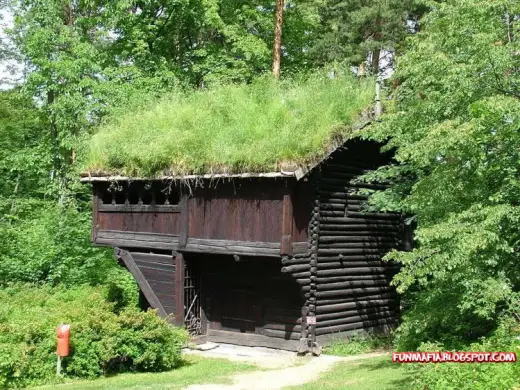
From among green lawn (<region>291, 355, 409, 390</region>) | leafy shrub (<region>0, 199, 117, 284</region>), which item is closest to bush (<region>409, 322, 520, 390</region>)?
green lawn (<region>291, 355, 409, 390</region>)

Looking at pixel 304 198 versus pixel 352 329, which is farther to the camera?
pixel 352 329

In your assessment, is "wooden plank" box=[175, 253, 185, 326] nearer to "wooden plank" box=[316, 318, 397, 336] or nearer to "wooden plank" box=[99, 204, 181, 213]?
"wooden plank" box=[99, 204, 181, 213]

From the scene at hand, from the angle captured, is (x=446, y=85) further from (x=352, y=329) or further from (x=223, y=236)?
(x=352, y=329)

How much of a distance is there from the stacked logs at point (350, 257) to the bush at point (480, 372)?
6.31 meters

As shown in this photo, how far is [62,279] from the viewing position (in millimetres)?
23062

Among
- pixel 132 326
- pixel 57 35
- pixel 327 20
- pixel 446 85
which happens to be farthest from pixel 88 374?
pixel 327 20

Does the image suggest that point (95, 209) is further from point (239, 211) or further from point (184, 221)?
point (239, 211)

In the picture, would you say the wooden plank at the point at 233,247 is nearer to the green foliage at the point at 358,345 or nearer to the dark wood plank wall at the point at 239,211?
the dark wood plank wall at the point at 239,211

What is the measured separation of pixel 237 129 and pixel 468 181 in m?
6.67

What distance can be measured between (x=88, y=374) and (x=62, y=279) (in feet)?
36.0

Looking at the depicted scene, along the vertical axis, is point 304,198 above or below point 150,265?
above

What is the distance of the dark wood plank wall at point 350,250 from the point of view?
50.6 feet

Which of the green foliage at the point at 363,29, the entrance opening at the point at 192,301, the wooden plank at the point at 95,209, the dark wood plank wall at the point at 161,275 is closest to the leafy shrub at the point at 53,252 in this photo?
the wooden plank at the point at 95,209

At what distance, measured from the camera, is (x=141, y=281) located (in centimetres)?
1717
